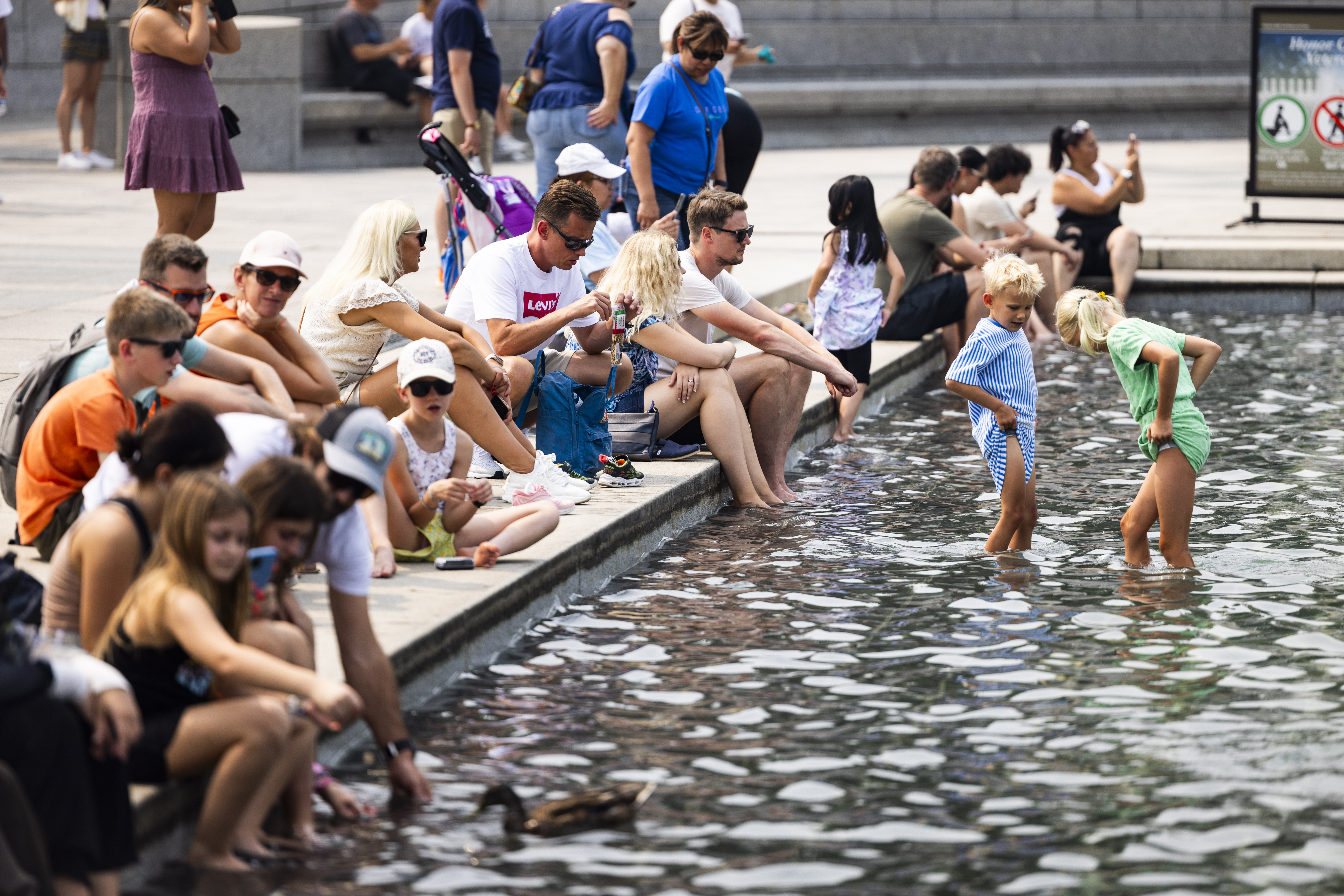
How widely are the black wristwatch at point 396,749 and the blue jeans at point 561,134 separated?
6992 mm

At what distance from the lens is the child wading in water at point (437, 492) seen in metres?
5.89

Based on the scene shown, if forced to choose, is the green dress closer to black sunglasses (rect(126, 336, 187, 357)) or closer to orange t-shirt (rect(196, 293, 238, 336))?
orange t-shirt (rect(196, 293, 238, 336))

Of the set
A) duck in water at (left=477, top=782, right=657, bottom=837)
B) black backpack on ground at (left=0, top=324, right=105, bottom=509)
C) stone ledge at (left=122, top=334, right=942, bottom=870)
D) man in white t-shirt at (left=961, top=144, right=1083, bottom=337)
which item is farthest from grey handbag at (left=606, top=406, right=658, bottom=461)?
man in white t-shirt at (left=961, top=144, right=1083, bottom=337)

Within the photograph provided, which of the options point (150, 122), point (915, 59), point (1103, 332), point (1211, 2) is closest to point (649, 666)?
point (1103, 332)

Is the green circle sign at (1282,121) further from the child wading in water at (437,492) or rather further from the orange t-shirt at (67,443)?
the orange t-shirt at (67,443)

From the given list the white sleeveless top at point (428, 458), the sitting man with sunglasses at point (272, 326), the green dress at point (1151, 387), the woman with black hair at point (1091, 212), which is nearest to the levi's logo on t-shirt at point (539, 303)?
the sitting man with sunglasses at point (272, 326)

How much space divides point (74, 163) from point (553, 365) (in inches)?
438

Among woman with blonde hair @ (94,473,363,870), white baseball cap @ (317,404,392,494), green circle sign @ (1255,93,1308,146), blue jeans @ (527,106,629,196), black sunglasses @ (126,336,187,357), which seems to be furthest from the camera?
green circle sign @ (1255,93,1308,146)

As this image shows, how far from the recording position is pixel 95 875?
374cm

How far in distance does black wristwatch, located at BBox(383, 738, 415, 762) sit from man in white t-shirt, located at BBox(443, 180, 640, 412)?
310 cm

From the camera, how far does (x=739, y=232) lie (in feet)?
27.1

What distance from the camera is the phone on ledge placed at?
433cm

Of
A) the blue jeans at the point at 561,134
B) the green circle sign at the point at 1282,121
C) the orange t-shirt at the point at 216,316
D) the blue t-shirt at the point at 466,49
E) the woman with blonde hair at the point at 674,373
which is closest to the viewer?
the orange t-shirt at the point at 216,316

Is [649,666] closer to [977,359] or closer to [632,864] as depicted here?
[632,864]
